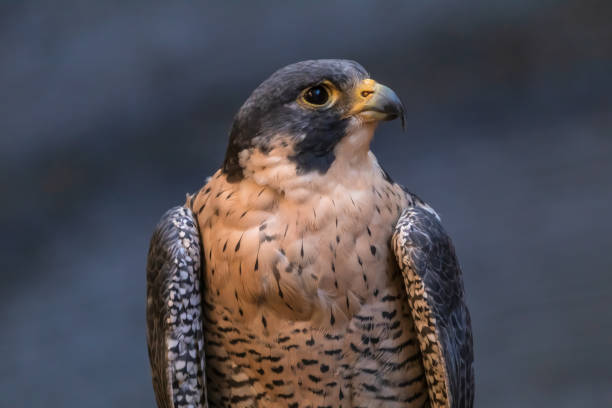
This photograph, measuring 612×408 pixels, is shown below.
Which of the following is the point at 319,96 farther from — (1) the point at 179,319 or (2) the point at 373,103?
(1) the point at 179,319

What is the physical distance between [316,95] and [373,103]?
0.50 feet

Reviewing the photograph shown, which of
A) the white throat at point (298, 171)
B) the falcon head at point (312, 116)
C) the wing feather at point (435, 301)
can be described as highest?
the falcon head at point (312, 116)

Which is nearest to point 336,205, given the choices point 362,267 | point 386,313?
point 362,267

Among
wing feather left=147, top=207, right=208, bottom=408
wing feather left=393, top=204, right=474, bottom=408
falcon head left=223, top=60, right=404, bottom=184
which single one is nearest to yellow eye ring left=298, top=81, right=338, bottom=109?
falcon head left=223, top=60, right=404, bottom=184

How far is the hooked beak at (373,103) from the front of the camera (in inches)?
84.4

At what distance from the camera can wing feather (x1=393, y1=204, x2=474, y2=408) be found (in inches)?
88.7

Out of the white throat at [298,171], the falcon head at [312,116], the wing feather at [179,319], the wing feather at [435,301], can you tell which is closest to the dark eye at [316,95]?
the falcon head at [312,116]

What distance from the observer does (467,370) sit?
7.97 ft

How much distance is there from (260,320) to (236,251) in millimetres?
205

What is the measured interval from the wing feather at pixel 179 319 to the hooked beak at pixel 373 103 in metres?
0.62

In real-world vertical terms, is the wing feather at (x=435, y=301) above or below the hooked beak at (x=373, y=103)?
below

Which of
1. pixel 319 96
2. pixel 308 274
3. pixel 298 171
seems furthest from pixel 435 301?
pixel 319 96

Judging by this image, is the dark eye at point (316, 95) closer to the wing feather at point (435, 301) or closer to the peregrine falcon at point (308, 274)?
the peregrine falcon at point (308, 274)

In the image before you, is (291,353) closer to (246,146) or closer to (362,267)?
(362,267)
